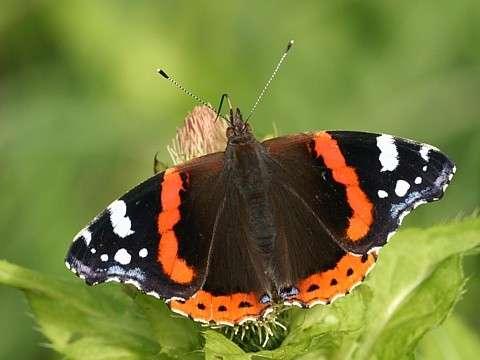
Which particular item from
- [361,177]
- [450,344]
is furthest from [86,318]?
[450,344]

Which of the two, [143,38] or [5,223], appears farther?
[143,38]

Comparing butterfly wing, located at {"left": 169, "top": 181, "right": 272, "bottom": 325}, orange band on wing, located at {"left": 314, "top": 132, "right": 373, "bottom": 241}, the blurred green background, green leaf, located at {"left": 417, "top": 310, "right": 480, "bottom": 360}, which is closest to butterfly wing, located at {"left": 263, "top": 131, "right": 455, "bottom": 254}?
orange band on wing, located at {"left": 314, "top": 132, "right": 373, "bottom": 241}

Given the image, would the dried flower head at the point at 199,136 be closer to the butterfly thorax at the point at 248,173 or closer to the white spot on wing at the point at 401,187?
the butterfly thorax at the point at 248,173

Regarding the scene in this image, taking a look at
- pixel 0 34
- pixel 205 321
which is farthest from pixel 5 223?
pixel 205 321

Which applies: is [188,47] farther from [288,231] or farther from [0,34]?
[288,231]

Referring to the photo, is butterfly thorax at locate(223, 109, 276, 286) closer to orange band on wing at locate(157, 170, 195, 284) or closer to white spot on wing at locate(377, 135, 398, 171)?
orange band on wing at locate(157, 170, 195, 284)

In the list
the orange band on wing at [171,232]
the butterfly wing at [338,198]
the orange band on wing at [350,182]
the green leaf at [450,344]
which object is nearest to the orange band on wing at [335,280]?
the butterfly wing at [338,198]
